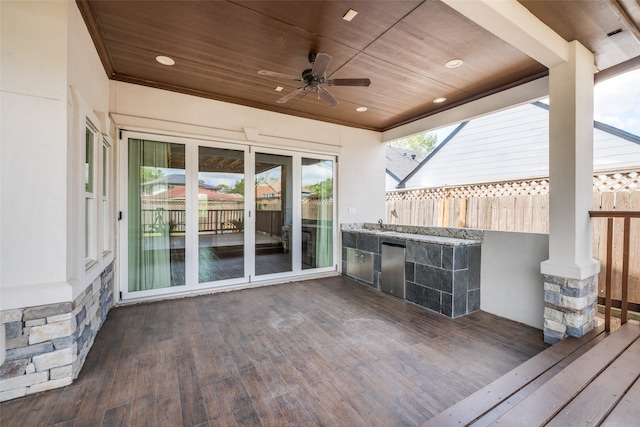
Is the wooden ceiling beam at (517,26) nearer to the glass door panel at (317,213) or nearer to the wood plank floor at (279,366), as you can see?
the wood plank floor at (279,366)

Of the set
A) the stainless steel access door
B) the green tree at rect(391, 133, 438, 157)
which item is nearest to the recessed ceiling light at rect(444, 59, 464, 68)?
the stainless steel access door

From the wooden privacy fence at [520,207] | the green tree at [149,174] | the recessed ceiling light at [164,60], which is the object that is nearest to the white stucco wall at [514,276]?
the wooden privacy fence at [520,207]

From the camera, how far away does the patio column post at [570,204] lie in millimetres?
2439

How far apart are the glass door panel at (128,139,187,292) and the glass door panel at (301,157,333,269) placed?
1948mm

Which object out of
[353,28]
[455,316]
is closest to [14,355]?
[353,28]

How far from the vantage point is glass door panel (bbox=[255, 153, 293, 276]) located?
4383 millimetres

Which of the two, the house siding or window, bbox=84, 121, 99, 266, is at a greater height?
the house siding

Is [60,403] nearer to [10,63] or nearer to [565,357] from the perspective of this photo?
[10,63]

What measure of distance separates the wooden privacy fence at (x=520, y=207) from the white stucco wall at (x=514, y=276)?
0.90 metres

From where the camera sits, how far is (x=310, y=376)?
204cm

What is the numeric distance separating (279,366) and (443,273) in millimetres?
2100

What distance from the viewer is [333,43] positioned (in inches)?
108

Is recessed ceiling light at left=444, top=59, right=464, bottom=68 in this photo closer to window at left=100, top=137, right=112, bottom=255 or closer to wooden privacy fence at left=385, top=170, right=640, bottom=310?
wooden privacy fence at left=385, top=170, right=640, bottom=310

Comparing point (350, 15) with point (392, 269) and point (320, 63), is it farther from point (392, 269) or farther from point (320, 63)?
point (392, 269)
